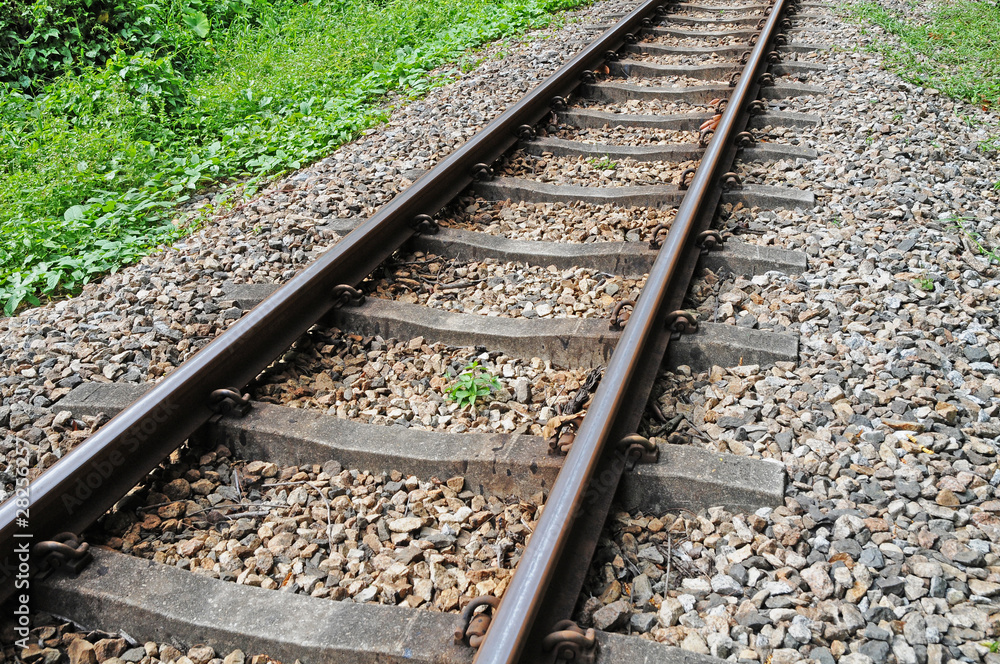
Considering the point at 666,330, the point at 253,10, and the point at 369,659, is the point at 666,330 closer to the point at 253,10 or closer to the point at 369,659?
the point at 369,659

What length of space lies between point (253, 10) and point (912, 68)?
6690mm

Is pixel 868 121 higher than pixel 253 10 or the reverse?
the reverse

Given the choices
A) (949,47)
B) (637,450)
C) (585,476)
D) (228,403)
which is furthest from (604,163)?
(949,47)

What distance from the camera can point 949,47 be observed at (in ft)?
22.2

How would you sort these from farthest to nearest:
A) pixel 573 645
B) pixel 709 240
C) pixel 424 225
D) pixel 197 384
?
pixel 424 225, pixel 709 240, pixel 197 384, pixel 573 645

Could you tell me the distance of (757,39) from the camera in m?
6.61

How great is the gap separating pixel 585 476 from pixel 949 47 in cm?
660

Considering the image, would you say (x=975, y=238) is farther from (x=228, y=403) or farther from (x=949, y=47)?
(x=949, y=47)

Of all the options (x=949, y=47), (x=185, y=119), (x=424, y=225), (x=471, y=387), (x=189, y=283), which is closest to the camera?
(x=471, y=387)

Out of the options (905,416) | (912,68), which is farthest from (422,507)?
(912,68)

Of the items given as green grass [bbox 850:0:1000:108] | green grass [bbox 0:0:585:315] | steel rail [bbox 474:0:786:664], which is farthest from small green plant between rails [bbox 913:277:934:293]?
green grass [bbox 0:0:585:315]

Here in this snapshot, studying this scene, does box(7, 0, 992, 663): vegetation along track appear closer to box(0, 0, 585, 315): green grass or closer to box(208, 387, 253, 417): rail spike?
box(208, 387, 253, 417): rail spike

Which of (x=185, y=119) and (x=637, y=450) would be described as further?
(x=185, y=119)

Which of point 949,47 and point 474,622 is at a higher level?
point 949,47
